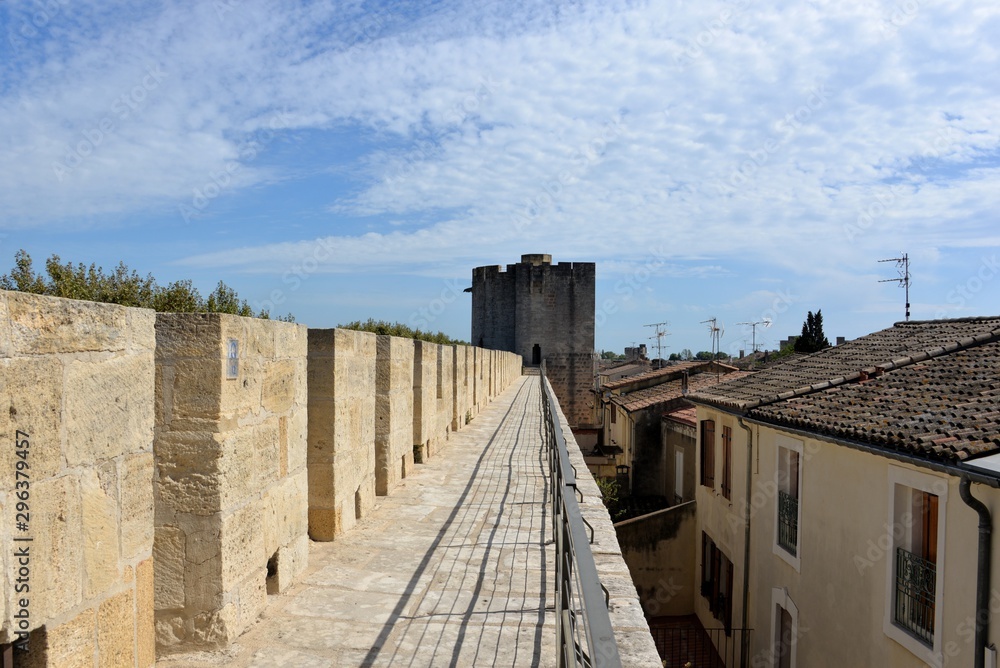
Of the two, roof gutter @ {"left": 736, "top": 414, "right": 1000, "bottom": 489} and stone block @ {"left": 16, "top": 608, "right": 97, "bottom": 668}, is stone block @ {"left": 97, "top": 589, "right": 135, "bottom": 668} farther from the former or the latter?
roof gutter @ {"left": 736, "top": 414, "right": 1000, "bottom": 489}

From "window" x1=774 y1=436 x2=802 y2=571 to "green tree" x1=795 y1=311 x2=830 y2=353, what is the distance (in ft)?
110

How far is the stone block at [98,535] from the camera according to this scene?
2119mm

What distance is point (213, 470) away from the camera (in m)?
2.75

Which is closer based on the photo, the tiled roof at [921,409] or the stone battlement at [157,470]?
the stone battlement at [157,470]

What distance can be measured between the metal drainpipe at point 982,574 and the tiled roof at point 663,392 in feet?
46.9

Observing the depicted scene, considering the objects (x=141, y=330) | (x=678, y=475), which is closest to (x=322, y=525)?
(x=141, y=330)

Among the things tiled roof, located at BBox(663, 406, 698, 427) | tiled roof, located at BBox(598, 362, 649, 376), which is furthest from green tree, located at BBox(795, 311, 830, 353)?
tiled roof, located at BBox(663, 406, 698, 427)

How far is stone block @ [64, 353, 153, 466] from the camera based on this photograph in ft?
6.76

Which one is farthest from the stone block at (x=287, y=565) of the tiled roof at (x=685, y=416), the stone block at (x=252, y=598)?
the tiled roof at (x=685, y=416)

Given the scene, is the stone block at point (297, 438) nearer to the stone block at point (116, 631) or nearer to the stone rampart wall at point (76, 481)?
the stone rampart wall at point (76, 481)

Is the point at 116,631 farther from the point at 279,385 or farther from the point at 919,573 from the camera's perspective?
the point at 919,573

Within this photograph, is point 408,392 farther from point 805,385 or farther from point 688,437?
point 688,437

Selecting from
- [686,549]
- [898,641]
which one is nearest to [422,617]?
[898,641]

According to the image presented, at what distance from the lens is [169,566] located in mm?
2758
